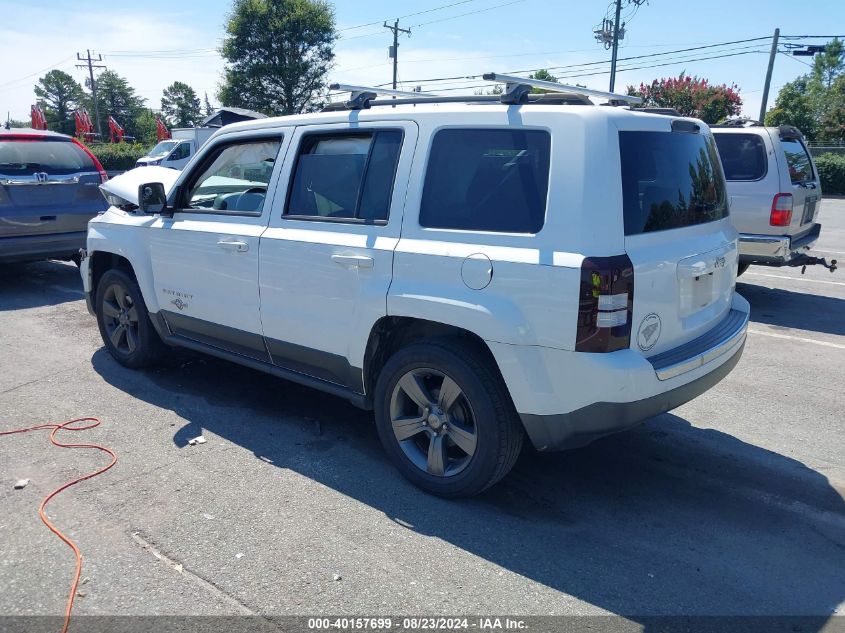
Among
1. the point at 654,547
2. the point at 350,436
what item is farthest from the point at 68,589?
the point at 654,547

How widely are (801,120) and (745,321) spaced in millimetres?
57781

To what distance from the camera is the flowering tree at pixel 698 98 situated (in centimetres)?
3662

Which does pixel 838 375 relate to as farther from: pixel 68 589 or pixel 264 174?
pixel 68 589

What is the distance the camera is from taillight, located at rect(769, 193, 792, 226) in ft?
25.2

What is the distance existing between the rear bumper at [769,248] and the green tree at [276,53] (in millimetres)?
33115

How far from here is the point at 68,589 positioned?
2.94 metres

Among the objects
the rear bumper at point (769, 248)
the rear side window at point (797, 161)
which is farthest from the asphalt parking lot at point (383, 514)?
the rear side window at point (797, 161)

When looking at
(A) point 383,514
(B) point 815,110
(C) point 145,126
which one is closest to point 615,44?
(A) point 383,514

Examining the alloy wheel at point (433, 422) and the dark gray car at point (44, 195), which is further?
the dark gray car at point (44, 195)

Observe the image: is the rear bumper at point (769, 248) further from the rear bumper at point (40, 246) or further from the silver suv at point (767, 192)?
the rear bumper at point (40, 246)

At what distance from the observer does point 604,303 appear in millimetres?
3035

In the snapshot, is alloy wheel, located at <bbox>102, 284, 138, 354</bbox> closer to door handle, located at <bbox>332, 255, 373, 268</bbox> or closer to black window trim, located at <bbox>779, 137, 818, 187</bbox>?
door handle, located at <bbox>332, 255, 373, 268</bbox>

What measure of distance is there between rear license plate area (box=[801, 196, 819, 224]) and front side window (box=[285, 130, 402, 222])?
6.44 m

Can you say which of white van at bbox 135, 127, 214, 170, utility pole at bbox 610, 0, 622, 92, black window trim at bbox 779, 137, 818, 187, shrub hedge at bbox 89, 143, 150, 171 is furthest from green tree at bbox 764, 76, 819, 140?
black window trim at bbox 779, 137, 818, 187
